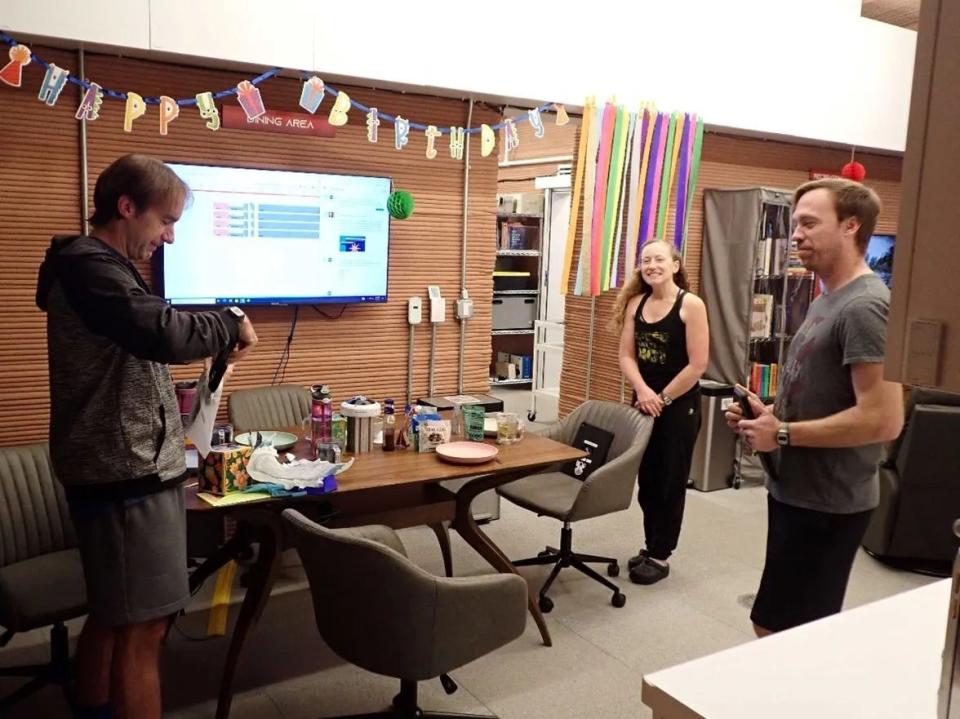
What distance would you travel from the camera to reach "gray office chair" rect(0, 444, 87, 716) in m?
2.52

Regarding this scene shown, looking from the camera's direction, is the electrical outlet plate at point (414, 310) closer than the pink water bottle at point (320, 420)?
No

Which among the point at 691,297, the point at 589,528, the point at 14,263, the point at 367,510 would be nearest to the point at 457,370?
the point at 589,528

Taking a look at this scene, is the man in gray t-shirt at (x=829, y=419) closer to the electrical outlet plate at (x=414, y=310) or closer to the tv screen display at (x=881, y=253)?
the electrical outlet plate at (x=414, y=310)

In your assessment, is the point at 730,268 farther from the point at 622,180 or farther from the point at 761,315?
the point at 622,180

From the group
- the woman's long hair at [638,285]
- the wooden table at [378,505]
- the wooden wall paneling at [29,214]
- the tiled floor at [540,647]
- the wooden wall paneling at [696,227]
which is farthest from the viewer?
the wooden wall paneling at [696,227]

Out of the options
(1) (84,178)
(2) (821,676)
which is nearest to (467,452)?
(2) (821,676)

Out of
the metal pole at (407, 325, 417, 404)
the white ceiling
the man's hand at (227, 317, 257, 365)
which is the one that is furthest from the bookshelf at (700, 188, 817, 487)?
the man's hand at (227, 317, 257, 365)

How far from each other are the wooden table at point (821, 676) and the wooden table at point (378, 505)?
1583 millimetres

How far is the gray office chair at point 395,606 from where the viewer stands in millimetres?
2125

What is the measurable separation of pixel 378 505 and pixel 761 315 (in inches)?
142

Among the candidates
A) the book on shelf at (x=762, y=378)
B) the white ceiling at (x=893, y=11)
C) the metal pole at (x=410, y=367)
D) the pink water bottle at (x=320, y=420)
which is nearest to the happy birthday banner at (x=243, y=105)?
the metal pole at (x=410, y=367)

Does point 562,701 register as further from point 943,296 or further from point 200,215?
point 200,215

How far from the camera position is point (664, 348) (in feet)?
12.8

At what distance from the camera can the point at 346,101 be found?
13.1ft
